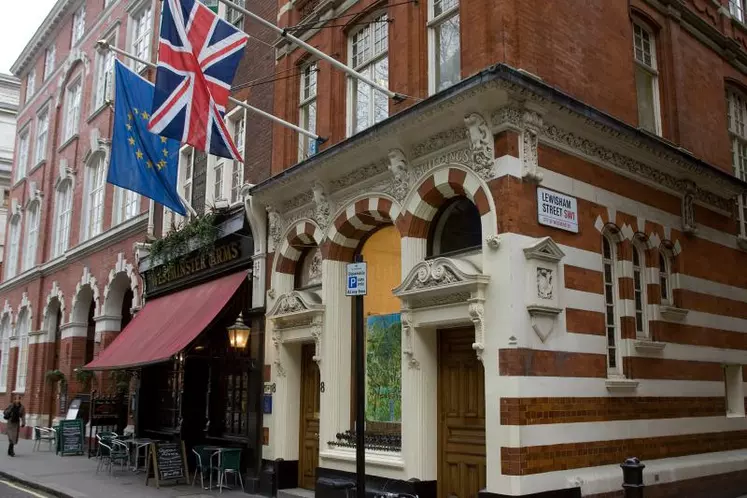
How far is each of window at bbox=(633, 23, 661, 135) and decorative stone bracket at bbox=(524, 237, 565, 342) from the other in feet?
15.2

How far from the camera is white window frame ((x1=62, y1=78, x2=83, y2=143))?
28.7 metres

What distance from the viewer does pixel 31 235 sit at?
32875 mm

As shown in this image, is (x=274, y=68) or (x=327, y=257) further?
(x=274, y=68)

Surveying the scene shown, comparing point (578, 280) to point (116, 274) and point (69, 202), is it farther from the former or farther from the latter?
point (69, 202)

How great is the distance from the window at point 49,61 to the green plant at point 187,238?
1776 centimetres

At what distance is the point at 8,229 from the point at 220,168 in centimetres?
2308

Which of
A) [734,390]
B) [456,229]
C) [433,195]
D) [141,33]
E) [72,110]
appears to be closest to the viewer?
[433,195]

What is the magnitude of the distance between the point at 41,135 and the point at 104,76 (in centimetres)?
911

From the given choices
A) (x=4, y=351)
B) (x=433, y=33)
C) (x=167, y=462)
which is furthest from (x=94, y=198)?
(x=433, y=33)

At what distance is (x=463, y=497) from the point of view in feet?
35.0

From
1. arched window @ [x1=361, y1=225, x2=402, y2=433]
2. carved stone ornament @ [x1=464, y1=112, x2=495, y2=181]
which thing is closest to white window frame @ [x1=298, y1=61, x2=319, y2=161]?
arched window @ [x1=361, y1=225, x2=402, y2=433]

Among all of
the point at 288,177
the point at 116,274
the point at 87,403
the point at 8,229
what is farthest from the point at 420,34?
the point at 8,229

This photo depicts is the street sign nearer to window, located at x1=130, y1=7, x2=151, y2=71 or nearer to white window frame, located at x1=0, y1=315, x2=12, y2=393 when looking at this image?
window, located at x1=130, y1=7, x2=151, y2=71

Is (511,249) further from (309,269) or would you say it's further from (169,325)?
(169,325)
